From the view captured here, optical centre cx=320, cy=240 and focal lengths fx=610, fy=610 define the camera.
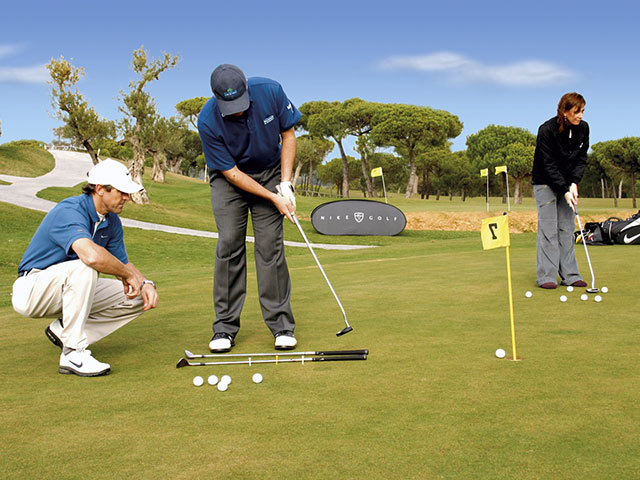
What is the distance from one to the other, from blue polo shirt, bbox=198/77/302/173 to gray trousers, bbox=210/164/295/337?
0.66ft

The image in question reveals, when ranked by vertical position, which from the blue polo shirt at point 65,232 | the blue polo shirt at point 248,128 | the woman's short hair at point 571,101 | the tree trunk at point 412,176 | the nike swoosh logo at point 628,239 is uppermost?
the tree trunk at point 412,176

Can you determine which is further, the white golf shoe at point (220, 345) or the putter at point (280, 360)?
the white golf shoe at point (220, 345)

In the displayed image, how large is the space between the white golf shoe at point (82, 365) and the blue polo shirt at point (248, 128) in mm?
1664

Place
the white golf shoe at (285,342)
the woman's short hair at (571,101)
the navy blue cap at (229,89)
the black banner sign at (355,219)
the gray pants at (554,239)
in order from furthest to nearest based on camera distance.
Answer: the black banner sign at (355,219), the gray pants at (554,239), the woman's short hair at (571,101), the white golf shoe at (285,342), the navy blue cap at (229,89)

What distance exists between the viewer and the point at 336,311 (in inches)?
238

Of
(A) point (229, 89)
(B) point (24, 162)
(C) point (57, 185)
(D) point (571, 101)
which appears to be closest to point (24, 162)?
(B) point (24, 162)

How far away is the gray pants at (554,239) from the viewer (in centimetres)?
728

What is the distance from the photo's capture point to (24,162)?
52.8 meters

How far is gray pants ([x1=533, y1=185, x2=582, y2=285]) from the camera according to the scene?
7.28 m

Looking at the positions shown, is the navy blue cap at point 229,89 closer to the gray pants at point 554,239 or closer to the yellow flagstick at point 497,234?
the yellow flagstick at point 497,234

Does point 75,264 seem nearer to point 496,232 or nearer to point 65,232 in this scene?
point 65,232

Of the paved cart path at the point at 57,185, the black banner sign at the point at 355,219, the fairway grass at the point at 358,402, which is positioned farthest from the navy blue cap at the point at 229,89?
the black banner sign at the point at 355,219

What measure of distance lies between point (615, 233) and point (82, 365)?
13.1 meters

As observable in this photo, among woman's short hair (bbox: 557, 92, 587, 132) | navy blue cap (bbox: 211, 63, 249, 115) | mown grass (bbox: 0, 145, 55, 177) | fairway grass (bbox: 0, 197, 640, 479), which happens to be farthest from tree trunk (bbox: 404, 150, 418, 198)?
navy blue cap (bbox: 211, 63, 249, 115)
